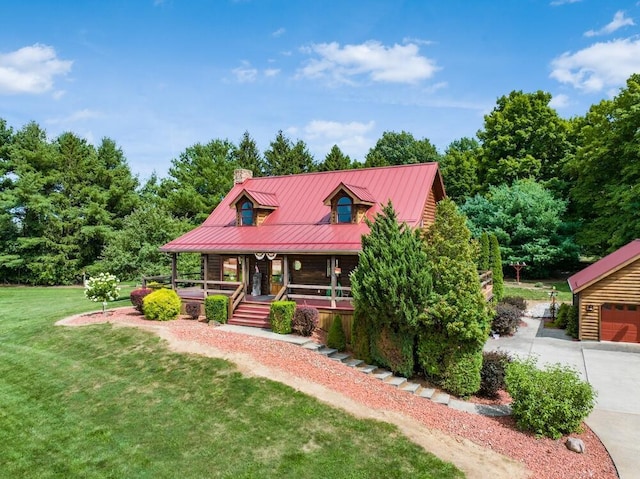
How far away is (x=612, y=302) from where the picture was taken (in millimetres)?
19297

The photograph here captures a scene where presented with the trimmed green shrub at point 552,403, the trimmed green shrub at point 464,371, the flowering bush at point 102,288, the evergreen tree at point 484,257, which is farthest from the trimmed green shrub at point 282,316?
the evergreen tree at point 484,257

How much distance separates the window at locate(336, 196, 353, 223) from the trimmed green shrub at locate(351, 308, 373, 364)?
7.02m

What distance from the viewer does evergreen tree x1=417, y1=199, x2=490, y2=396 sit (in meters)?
13.3

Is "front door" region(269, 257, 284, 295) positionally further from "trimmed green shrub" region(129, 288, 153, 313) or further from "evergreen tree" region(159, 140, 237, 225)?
"evergreen tree" region(159, 140, 237, 225)

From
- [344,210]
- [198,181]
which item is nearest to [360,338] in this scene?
[344,210]

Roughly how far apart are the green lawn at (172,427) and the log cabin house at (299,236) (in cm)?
605

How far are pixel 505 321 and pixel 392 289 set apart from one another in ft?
32.5

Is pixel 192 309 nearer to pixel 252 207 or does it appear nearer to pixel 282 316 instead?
pixel 282 316

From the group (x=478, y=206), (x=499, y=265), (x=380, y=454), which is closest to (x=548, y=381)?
(x=380, y=454)

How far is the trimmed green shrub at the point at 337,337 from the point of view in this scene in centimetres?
1622

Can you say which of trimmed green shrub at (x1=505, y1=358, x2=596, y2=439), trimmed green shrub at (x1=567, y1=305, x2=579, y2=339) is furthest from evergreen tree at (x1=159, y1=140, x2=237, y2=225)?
trimmed green shrub at (x1=505, y1=358, x2=596, y2=439)

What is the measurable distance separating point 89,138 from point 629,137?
53.9m

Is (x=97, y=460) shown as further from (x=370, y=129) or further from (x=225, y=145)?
(x=370, y=129)

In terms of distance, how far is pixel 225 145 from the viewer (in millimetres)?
56531
